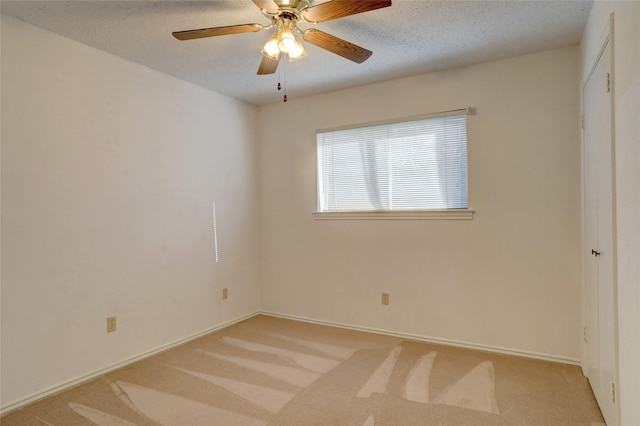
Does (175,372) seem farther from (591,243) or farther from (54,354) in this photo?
(591,243)

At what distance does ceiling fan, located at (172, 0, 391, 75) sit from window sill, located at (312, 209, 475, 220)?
160 cm

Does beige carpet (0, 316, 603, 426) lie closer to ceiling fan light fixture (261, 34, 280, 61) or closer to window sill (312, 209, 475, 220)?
window sill (312, 209, 475, 220)

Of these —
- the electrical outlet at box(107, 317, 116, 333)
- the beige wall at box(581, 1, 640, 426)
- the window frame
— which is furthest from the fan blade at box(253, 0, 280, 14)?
the electrical outlet at box(107, 317, 116, 333)

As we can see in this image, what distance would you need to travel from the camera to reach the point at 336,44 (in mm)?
2156

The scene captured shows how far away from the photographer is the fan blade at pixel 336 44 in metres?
2.07

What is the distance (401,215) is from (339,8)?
2.06 metres

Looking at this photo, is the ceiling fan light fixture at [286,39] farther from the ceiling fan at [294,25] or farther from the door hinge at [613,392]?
the door hinge at [613,392]

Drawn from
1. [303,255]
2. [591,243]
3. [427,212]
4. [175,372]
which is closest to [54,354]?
[175,372]

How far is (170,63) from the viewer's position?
3061 millimetres

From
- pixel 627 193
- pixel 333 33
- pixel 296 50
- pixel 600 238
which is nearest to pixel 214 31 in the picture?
pixel 296 50

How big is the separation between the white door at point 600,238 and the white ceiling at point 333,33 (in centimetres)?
55

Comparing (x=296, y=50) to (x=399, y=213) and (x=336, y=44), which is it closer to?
(x=336, y=44)

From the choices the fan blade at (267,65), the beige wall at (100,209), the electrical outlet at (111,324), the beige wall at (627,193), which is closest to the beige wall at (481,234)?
the beige wall at (100,209)

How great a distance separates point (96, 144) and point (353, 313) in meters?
2.70
